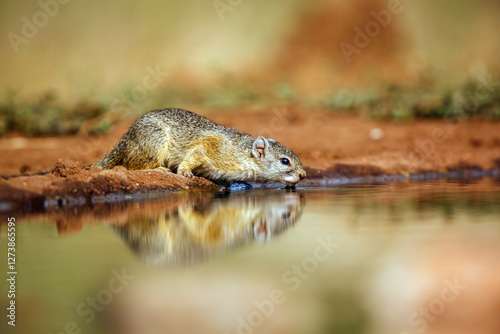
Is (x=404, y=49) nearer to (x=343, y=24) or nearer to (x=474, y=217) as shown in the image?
(x=343, y=24)

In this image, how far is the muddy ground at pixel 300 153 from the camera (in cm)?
773

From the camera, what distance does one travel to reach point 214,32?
21062 millimetres

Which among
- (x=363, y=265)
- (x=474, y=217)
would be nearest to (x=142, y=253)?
(x=363, y=265)

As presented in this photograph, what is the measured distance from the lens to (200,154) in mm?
8984

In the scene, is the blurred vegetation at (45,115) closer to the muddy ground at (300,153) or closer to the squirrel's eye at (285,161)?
the muddy ground at (300,153)

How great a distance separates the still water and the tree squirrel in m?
1.58

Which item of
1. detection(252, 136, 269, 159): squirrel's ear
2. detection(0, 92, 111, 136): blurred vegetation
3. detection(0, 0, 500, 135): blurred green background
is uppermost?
detection(0, 0, 500, 135): blurred green background

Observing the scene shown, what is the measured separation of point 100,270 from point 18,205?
9.71 ft

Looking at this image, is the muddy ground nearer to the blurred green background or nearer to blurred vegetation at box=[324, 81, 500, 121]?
blurred vegetation at box=[324, 81, 500, 121]

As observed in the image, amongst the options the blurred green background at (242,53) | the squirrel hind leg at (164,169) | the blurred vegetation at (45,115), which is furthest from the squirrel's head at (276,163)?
the blurred green background at (242,53)

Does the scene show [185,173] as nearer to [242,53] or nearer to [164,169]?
[164,169]

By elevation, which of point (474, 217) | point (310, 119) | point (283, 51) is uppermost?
point (283, 51)

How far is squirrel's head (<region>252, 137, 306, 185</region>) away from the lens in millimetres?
8906

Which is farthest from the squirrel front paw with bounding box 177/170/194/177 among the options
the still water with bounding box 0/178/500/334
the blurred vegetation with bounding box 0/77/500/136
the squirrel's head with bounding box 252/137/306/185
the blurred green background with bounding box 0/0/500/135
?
the blurred green background with bounding box 0/0/500/135
